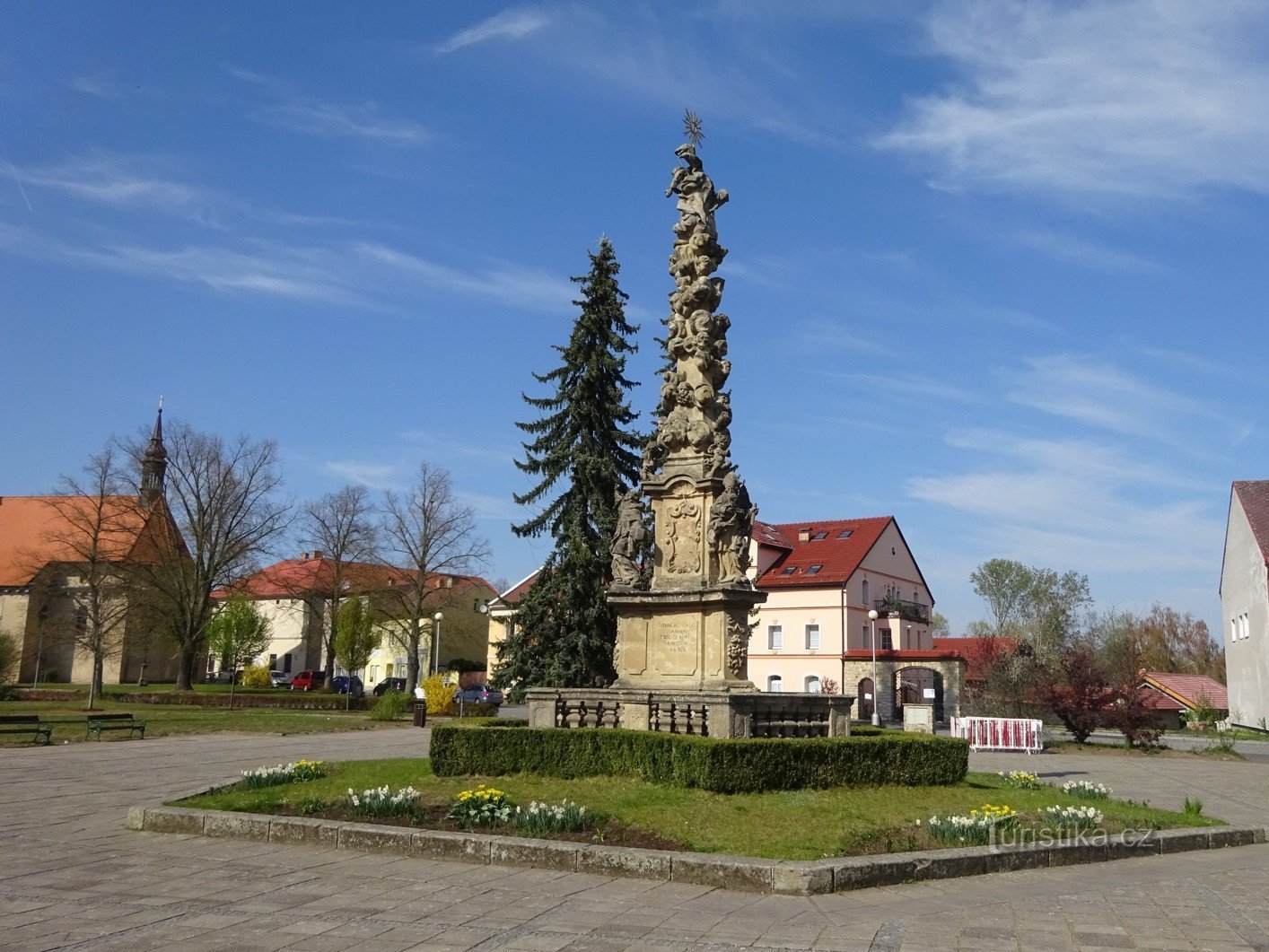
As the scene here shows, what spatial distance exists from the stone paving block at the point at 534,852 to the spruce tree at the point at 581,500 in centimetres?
1723

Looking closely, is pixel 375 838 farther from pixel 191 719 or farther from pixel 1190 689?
pixel 1190 689

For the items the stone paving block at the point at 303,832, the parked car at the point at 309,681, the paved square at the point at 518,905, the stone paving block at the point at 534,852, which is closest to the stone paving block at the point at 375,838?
the stone paving block at the point at 303,832

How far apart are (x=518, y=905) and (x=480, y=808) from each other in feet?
9.26

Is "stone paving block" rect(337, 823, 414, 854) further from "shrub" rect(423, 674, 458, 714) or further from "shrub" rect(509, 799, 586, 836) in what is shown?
"shrub" rect(423, 674, 458, 714)

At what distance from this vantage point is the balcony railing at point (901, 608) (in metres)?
53.8

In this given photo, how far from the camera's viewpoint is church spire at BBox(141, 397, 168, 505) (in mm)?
52469

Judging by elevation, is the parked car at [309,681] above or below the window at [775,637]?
below

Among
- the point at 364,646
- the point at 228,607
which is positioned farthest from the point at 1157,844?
the point at 228,607

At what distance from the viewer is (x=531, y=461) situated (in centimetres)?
3022

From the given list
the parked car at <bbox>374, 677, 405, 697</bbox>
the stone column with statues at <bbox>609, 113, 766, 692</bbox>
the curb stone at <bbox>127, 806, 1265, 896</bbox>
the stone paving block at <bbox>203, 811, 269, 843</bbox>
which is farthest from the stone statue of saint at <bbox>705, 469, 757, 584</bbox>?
the parked car at <bbox>374, 677, 405, 697</bbox>

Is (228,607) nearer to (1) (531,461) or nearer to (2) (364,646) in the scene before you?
(2) (364,646)

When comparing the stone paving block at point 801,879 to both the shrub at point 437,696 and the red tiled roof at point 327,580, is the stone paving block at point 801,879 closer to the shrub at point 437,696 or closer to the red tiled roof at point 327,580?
the shrub at point 437,696

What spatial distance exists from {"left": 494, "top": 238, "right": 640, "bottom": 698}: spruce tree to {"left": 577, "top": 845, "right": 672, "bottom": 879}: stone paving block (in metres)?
17.6

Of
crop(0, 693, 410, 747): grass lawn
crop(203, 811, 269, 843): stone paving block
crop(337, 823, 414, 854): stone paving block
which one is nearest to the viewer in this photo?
crop(337, 823, 414, 854): stone paving block
